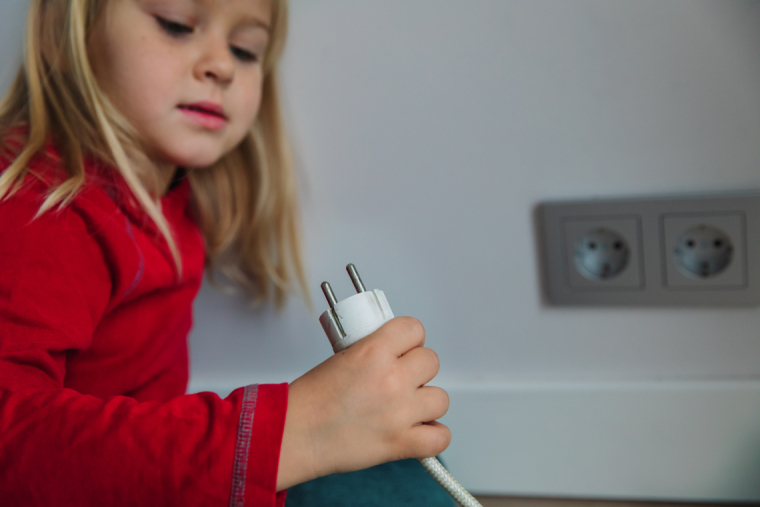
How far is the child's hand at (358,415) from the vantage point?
13.2 inches

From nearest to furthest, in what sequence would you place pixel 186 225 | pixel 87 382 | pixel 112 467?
pixel 112 467 < pixel 87 382 < pixel 186 225

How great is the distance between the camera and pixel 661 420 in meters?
0.52

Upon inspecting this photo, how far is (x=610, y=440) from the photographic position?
0.53m

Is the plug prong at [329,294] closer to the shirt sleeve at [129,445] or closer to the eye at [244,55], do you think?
the shirt sleeve at [129,445]

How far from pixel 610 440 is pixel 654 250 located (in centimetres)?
18

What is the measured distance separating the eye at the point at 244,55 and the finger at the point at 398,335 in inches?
12.9

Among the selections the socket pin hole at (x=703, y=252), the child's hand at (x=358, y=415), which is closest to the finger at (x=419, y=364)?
the child's hand at (x=358, y=415)

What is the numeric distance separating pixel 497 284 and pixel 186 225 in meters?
0.34

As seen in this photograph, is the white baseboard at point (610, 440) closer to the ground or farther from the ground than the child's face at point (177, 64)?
closer to the ground

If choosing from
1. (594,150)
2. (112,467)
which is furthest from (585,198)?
(112,467)

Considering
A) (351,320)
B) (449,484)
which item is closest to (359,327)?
(351,320)

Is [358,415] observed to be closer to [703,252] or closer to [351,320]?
[351,320]

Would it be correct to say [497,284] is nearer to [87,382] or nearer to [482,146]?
[482,146]

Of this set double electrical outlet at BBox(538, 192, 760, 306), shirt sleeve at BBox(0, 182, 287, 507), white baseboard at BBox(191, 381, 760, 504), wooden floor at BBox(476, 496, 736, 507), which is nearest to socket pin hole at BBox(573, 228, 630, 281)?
double electrical outlet at BBox(538, 192, 760, 306)
